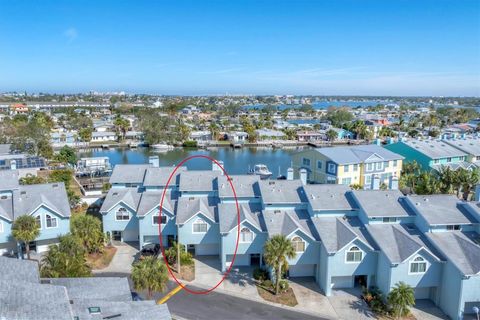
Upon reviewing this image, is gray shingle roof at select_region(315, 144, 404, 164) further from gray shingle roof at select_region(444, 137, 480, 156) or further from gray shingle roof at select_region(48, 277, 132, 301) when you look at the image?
gray shingle roof at select_region(48, 277, 132, 301)

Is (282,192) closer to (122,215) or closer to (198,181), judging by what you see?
(198,181)

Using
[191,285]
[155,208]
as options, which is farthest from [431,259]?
[155,208]

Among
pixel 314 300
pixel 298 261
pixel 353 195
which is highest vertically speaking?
pixel 353 195

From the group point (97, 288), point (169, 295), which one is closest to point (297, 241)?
point (169, 295)

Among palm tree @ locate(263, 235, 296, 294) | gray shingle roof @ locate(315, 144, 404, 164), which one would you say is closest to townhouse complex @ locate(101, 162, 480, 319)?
palm tree @ locate(263, 235, 296, 294)

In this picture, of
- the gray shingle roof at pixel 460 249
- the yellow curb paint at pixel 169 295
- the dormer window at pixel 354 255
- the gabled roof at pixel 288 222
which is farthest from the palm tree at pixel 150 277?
the gray shingle roof at pixel 460 249

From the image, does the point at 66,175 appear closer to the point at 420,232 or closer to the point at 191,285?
the point at 191,285

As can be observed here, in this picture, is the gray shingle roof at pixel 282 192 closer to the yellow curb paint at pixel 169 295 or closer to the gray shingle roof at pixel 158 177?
the gray shingle roof at pixel 158 177
